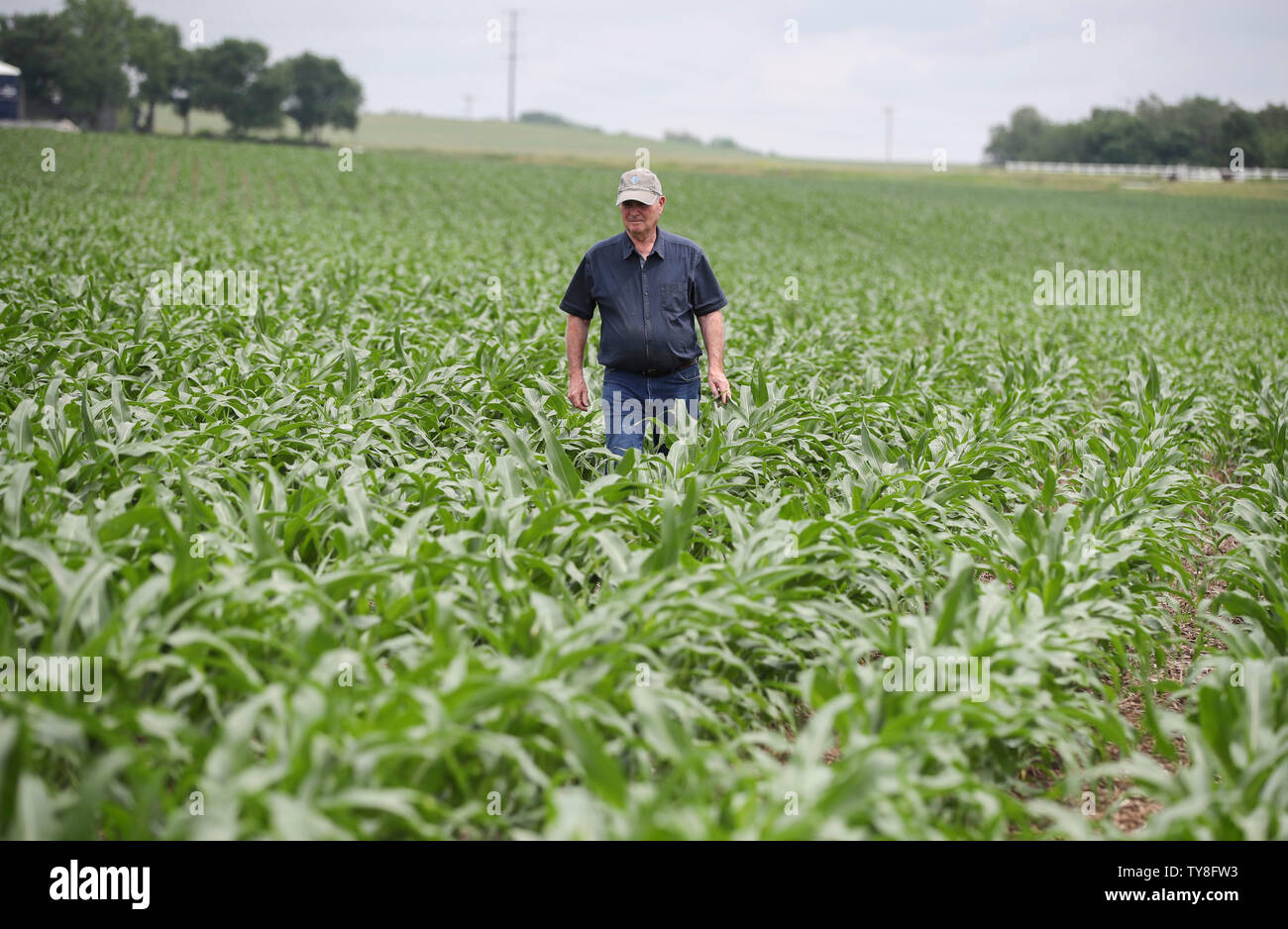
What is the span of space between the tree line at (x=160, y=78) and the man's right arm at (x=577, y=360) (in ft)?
220

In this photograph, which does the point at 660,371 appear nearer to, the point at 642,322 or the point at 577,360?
the point at 642,322

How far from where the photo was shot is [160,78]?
6650cm

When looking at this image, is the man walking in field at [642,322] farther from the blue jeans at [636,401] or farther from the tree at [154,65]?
the tree at [154,65]

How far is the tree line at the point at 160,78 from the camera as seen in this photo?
211ft

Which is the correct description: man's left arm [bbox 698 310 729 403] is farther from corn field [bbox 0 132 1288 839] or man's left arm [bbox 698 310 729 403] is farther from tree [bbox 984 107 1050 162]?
tree [bbox 984 107 1050 162]

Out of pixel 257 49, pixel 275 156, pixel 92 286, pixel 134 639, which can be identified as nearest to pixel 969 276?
pixel 92 286

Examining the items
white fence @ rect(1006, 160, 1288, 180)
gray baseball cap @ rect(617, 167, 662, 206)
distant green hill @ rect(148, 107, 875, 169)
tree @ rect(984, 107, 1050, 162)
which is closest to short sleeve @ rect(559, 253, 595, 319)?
gray baseball cap @ rect(617, 167, 662, 206)

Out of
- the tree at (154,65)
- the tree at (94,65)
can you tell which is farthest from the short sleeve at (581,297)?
the tree at (94,65)

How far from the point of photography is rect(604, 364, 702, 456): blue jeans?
489 cm

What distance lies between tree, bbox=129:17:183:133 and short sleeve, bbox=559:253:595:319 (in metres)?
73.2

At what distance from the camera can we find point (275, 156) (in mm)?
39344
